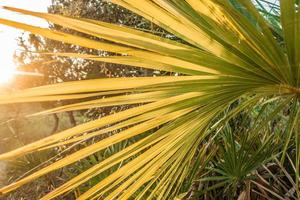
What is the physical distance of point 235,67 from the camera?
0.78 metres

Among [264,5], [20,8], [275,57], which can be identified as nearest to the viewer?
[20,8]

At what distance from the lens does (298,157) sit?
900 mm

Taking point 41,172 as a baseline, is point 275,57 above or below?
above

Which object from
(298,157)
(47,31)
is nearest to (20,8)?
(47,31)

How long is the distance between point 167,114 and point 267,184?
1.74 metres

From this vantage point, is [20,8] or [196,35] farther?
[196,35]

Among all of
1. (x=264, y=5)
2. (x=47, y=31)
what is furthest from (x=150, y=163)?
(x=264, y=5)

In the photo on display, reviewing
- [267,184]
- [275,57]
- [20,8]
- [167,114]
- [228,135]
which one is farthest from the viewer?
[267,184]

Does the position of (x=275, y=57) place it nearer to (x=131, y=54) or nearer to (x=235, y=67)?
(x=235, y=67)

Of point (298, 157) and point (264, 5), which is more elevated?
point (264, 5)

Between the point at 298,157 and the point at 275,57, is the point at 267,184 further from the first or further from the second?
the point at 275,57

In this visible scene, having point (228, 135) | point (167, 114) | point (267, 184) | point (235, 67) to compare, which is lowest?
point (267, 184)

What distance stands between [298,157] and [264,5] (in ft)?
2.23

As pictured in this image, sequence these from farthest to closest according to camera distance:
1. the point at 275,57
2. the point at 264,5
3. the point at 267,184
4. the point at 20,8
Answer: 1. the point at 267,184
2. the point at 264,5
3. the point at 275,57
4. the point at 20,8
